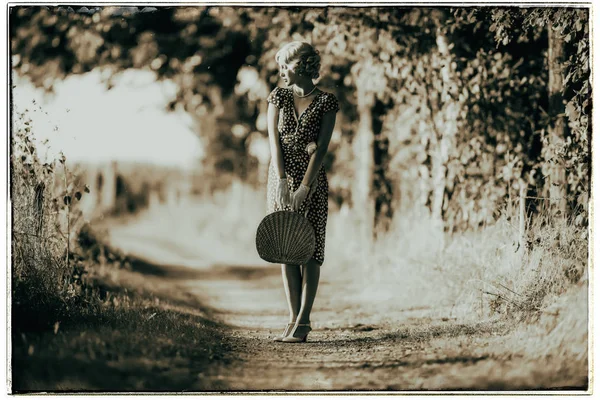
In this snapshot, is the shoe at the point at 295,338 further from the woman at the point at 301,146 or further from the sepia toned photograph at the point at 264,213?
the woman at the point at 301,146

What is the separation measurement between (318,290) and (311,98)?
145cm

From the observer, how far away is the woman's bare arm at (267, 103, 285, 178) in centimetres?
641

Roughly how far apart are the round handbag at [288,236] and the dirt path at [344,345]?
1.59ft

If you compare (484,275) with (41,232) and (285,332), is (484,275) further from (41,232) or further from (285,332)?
(41,232)

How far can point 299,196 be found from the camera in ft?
20.9

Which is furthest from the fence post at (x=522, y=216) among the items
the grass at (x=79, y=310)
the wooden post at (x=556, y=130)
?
the grass at (x=79, y=310)

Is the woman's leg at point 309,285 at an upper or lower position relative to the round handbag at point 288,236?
lower

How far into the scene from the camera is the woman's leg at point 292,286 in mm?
6484

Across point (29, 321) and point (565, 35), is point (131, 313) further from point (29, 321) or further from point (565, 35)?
point (565, 35)

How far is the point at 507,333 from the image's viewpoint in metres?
6.78

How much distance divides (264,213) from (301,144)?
0.71 metres

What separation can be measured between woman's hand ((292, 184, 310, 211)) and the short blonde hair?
844 mm

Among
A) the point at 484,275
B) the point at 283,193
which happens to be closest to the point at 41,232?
the point at 283,193

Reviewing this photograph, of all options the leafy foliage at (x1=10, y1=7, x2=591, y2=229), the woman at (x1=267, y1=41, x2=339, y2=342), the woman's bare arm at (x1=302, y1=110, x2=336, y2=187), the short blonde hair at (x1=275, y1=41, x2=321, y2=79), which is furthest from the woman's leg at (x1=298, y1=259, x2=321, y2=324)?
the short blonde hair at (x1=275, y1=41, x2=321, y2=79)
